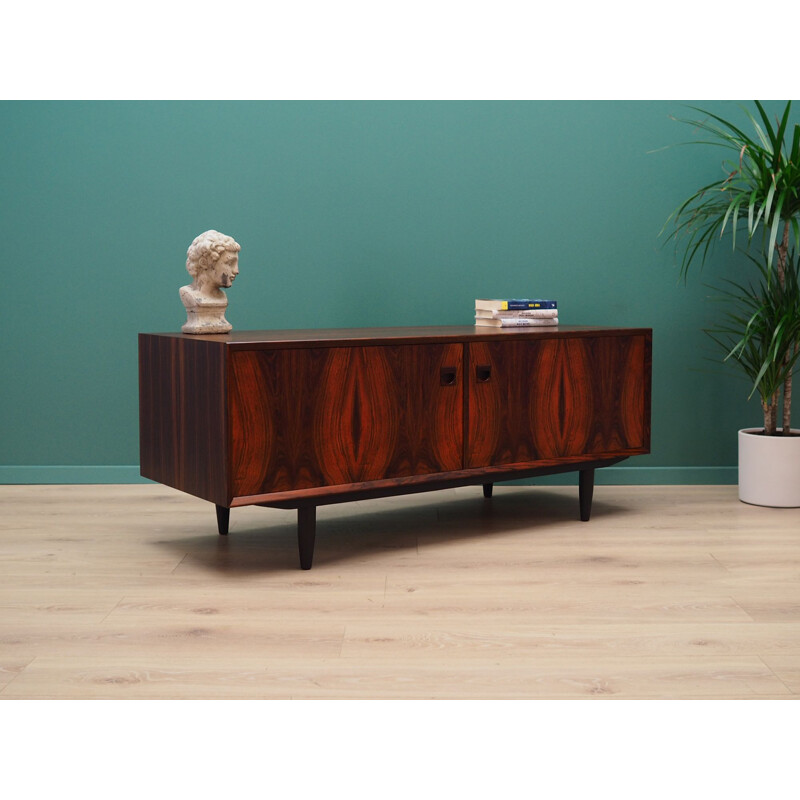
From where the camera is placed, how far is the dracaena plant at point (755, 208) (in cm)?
362

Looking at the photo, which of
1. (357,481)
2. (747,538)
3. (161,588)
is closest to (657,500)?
(747,538)

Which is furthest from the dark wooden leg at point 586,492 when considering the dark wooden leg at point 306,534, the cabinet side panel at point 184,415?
the cabinet side panel at point 184,415

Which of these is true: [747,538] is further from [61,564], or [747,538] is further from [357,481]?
[61,564]

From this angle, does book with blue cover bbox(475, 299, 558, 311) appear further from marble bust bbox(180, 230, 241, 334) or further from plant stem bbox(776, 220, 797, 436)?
marble bust bbox(180, 230, 241, 334)

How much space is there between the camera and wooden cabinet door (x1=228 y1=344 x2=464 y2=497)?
9.24ft

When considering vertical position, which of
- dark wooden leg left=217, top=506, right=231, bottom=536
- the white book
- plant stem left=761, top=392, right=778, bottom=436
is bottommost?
dark wooden leg left=217, top=506, right=231, bottom=536

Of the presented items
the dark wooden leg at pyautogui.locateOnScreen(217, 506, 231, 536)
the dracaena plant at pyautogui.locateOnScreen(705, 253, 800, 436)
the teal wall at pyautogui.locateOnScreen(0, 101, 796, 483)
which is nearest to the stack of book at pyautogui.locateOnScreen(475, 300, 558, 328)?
the teal wall at pyautogui.locateOnScreen(0, 101, 796, 483)

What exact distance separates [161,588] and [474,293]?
1944 millimetres

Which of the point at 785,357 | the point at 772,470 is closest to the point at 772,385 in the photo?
the point at 785,357

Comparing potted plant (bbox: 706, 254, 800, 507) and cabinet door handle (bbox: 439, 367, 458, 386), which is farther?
potted plant (bbox: 706, 254, 800, 507)

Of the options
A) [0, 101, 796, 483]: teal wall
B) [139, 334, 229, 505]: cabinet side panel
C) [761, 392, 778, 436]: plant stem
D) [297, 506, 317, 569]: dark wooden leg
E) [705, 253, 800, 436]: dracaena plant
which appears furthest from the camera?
[0, 101, 796, 483]: teal wall

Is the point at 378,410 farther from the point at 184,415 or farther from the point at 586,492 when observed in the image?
the point at 586,492

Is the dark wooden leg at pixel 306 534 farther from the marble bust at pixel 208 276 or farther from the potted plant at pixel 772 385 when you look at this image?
the potted plant at pixel 772 385

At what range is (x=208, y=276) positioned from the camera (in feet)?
10.2
